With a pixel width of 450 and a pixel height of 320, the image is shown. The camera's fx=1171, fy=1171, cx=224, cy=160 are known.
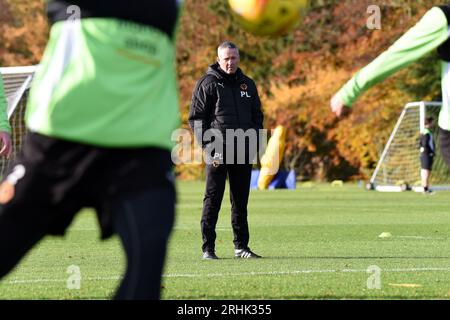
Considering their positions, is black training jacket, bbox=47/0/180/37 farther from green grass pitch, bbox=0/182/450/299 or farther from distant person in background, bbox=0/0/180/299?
green grass pitch, bbox=0/182/450/299

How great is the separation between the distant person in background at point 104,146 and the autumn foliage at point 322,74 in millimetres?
36961

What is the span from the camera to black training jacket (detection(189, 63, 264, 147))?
474 inches

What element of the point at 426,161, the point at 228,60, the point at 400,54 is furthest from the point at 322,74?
the point at 400,54

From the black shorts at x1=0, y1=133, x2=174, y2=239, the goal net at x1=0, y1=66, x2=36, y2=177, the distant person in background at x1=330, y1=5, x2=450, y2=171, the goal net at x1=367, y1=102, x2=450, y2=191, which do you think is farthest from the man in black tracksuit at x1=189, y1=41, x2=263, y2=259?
the goal net at x1=367, y1=102, x2=450, y2=191

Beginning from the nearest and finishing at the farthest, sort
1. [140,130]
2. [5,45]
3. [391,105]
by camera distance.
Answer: [140,130]
[391,105]
[5,45]

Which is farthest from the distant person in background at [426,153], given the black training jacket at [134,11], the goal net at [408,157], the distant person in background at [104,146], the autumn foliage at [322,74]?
the distant person in background at [104,146]

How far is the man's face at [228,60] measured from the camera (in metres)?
12.0

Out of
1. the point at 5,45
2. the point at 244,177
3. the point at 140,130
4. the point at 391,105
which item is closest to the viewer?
the point at 140,130

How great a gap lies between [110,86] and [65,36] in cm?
32

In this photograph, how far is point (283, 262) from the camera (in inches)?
463

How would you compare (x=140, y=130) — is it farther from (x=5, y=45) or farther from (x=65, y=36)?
(x=5, y=45)

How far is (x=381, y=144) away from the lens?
44.1 m

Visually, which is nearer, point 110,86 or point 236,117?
point 110,86
